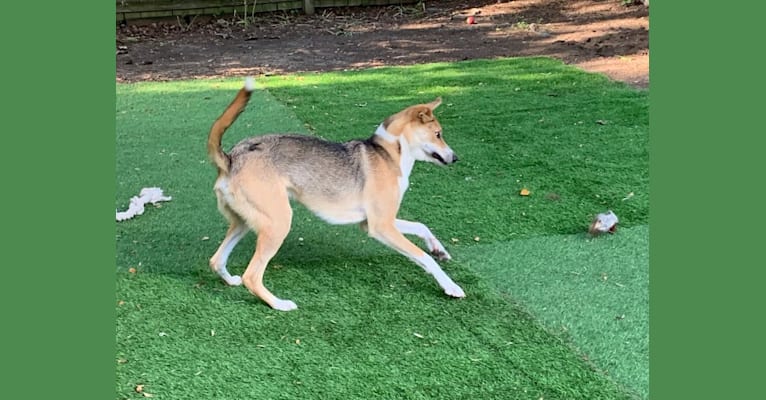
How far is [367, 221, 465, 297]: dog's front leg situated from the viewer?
4.05 metres

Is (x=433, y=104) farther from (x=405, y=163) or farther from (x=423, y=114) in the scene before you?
(x=405, y=163)

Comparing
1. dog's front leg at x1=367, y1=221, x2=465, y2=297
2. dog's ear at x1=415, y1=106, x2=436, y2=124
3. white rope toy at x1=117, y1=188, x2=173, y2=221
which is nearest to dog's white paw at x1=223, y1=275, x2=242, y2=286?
dog's front leg at x1=367, y1=221, x2=465, y2=297

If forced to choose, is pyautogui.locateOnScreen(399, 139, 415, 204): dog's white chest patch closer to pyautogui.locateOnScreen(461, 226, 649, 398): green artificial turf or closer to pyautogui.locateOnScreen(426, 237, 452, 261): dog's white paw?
pyautogui.locateOnScreen(426, 237, 452, 261): dog's white paw

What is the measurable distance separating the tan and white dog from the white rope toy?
1127mm

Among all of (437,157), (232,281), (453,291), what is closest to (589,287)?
(453,291)

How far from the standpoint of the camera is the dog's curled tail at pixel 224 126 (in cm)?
368

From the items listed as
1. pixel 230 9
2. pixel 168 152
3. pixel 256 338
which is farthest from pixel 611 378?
pixel 230 9

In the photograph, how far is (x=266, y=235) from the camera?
397 centimetres

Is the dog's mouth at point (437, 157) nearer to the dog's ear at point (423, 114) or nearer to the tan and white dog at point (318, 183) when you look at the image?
the tan and white dog at point (318, 183)

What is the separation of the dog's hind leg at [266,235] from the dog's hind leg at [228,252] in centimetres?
25

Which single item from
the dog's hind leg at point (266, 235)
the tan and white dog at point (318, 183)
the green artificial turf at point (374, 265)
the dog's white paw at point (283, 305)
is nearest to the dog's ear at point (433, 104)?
the tan and white dog at point (318, 183)

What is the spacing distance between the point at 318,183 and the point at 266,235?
42 cm

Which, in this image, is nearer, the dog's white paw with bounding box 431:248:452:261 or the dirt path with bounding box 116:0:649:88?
the dog's white paw with bounding box 431:248:452:261

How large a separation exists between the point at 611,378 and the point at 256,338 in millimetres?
1604
